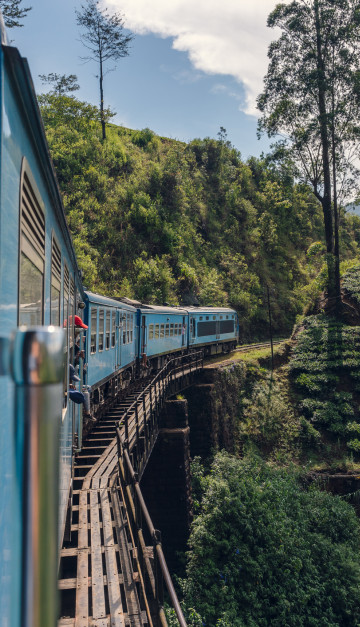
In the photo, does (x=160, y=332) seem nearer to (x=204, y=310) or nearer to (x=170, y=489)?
(x=170, y=489)

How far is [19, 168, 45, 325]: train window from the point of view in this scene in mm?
1888

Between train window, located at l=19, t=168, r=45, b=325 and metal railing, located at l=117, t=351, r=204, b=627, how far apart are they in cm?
214

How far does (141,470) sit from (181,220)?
106 feet

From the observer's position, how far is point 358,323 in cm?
2822

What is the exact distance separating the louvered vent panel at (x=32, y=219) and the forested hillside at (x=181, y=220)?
25.9 meters

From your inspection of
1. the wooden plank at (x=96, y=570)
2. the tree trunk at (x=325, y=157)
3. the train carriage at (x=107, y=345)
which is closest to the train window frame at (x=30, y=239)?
the wooden plank at (x=96, y=570)

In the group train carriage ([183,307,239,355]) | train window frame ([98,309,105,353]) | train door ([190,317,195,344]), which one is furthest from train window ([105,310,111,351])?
train door ([190,317,195,344])

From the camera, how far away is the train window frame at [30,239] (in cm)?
182

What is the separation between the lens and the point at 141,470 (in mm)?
10914

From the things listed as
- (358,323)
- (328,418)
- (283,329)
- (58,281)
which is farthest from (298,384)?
(58,281)

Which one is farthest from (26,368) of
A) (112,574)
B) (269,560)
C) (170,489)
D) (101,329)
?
(170,489)

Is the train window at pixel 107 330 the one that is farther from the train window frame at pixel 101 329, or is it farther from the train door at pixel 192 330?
the train door at pixel 192 330

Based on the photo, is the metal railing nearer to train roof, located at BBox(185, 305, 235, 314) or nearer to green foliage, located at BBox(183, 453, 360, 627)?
green foliage, located at BBox(183, 453, 360, 627)

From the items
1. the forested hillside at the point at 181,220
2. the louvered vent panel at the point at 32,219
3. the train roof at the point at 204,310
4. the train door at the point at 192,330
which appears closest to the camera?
the louvered vent panel at the point at 32,219
